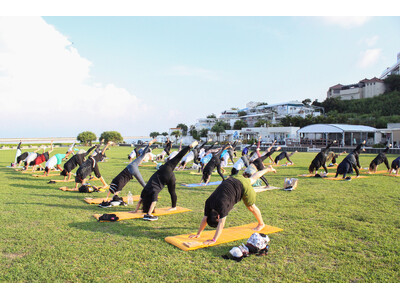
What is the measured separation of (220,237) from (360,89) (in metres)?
99.2

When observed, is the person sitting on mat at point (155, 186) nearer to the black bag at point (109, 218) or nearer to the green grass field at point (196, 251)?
the green grass field at point (196, 251)

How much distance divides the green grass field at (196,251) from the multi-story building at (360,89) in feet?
297

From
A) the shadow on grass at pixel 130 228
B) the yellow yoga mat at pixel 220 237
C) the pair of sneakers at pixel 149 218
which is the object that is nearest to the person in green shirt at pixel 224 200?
the yellow yoga mat at pixel 220 237

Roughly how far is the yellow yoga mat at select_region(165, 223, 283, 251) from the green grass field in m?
0.15

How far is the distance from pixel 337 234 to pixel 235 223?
88.5 inches

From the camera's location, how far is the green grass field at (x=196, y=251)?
441 cm

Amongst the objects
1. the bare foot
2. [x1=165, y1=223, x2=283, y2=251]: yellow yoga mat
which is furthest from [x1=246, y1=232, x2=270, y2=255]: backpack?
the bare foot

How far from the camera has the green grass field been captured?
441 centimetres

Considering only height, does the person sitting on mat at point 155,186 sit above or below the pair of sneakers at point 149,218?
above

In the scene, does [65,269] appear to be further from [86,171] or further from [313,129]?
[313,129]

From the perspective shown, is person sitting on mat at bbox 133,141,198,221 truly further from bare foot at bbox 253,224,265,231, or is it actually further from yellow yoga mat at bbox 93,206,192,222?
bare foot at bbox 253,224,265,231

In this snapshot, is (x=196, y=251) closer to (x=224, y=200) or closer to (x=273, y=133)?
(x=224, y=200)

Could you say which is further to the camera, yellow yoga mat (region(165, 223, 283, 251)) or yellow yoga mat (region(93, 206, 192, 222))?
yellow yoga mat (region(93, 206, 192, 222))

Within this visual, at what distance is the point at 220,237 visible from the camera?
603 centimetres
